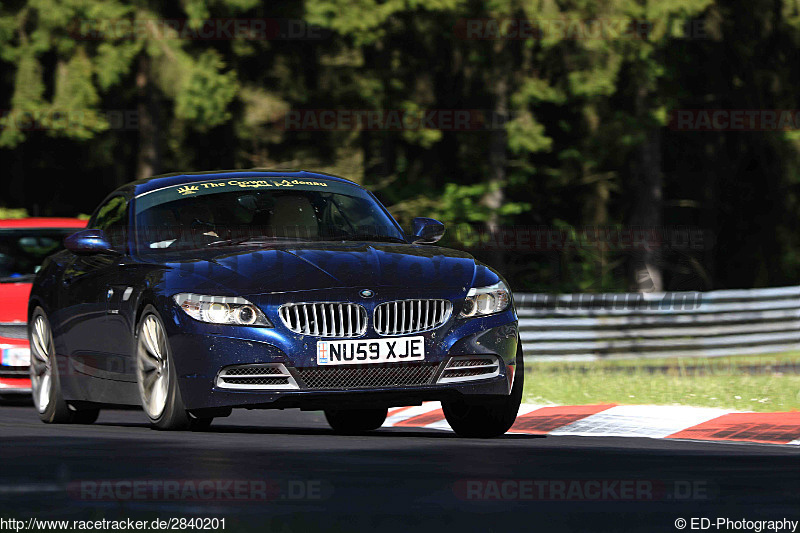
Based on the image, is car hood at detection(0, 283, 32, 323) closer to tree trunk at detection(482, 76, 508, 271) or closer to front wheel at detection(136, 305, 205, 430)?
front wheel at detection(136, 305, 205, 430)

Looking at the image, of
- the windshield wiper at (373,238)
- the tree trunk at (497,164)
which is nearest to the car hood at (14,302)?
the windshield wiper at (373,238)

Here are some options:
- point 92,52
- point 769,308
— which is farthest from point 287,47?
point 769,308

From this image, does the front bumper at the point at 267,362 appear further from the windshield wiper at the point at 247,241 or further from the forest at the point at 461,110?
the forest at the point at 461,110

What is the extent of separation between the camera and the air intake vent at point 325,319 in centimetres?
898

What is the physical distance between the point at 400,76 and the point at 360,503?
25523 millimetres

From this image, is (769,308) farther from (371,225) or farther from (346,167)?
(371,225)

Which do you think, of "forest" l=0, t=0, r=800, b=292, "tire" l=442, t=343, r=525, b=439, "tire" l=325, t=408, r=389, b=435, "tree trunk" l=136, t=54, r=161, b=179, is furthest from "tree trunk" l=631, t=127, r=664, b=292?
"tire" l=442, t=343, r=525, b=439

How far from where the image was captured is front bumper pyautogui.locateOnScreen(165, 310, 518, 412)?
8.95 meters

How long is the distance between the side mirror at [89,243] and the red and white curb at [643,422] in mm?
2727

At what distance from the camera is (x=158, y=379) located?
31.0 ft

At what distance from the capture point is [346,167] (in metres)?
29.3

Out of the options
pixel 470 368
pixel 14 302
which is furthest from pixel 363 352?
pixel 14 302

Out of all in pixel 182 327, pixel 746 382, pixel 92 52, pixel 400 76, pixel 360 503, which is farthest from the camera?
pixel 400 76

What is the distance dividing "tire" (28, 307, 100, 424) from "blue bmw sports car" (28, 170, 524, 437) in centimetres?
13
